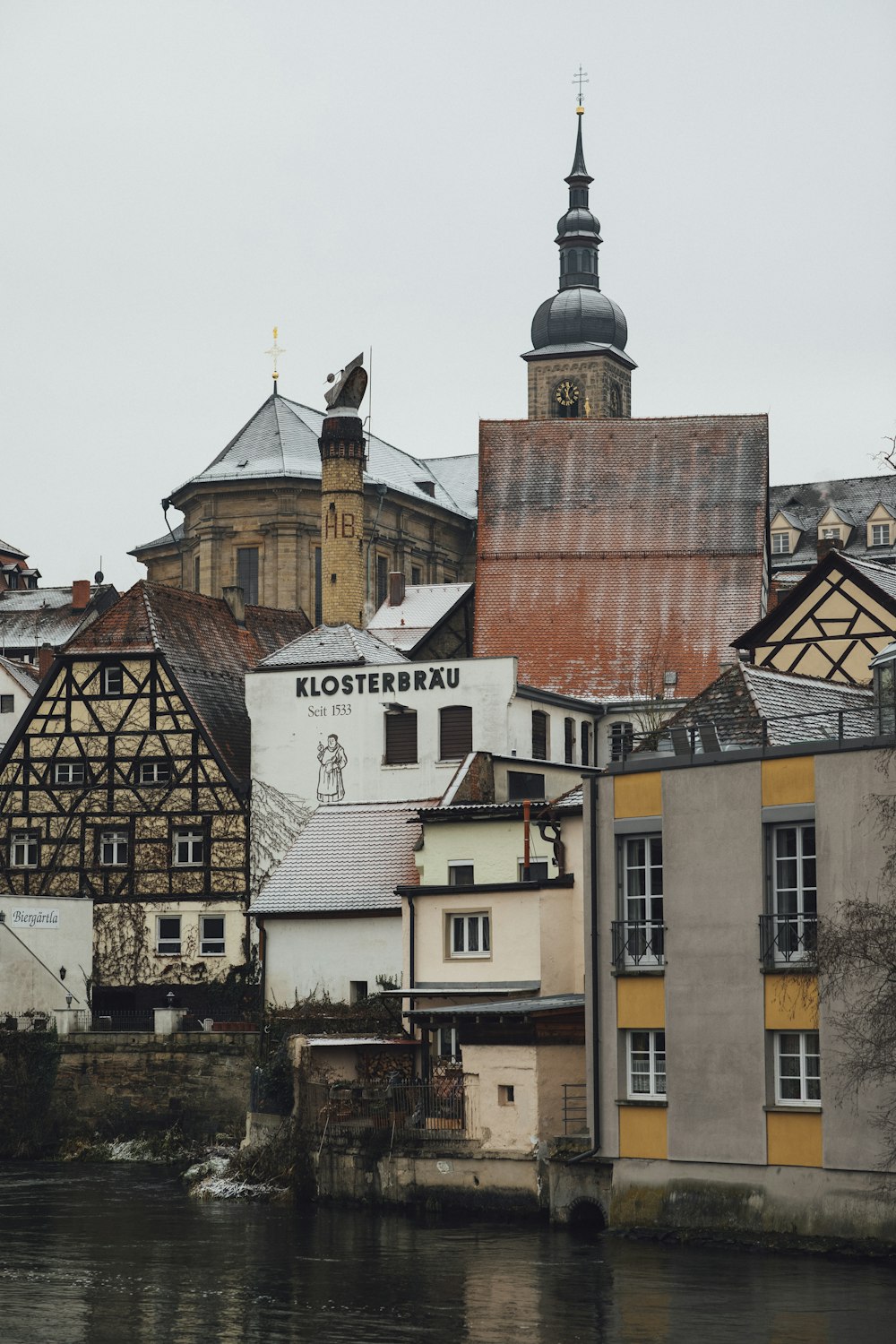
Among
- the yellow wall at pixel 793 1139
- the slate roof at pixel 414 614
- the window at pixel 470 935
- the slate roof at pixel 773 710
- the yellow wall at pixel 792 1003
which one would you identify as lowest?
the yellow wall at pixel 793 1139

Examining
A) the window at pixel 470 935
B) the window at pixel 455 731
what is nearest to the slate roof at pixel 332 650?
the window at pixel 455 731

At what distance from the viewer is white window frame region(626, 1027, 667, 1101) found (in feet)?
110

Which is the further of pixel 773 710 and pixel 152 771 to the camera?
pixel 152 771

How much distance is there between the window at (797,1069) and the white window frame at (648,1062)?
1895 millimetres

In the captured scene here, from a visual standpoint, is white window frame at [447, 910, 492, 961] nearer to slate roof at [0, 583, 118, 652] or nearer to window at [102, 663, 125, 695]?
window at [102, 663, 125, 695]

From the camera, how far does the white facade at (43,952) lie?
180ft

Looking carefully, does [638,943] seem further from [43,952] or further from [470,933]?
[43,952]

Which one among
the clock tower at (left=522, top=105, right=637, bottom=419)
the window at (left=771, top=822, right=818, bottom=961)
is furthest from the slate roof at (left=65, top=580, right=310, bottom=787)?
the clock tower at (left=522, top=105, right=637, bottom=419)

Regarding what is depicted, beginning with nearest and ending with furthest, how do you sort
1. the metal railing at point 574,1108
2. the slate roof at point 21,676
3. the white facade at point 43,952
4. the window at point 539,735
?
the metal railing at point 574,1108, the white facade at point 43,952, the window at point 539,735, the slate roof at point 21,676

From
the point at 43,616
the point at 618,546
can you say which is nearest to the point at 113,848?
the point at 618,546

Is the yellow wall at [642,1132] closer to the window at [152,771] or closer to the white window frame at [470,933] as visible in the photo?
the white window frame at [470,933]

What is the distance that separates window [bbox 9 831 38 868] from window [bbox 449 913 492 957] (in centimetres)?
2161

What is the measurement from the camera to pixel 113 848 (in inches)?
2421

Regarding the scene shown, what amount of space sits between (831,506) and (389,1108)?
2643 inches
